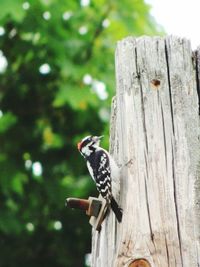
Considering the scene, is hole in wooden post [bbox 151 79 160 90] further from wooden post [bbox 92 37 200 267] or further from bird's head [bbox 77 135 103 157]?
bird's head [bbox 77 135 103 157]

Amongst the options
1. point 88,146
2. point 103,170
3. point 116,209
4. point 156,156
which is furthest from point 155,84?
point 88,146

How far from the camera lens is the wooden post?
366cm

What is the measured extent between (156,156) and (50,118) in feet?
13.5

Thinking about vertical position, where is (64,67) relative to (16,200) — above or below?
above

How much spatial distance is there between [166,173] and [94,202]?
0.54 metres

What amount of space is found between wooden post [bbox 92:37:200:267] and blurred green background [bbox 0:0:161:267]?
3.33m

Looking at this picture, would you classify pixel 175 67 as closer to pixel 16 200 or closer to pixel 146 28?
pixel 146 28

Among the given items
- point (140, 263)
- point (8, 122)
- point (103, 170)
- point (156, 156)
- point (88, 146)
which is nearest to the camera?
point (140, 263)

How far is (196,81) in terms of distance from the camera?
13.0 ft

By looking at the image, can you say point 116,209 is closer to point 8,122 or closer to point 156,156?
point 156,156

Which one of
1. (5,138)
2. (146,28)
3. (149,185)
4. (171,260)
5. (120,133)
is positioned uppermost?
(146,28)

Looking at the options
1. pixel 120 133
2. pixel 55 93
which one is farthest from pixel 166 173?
pixel 55 93

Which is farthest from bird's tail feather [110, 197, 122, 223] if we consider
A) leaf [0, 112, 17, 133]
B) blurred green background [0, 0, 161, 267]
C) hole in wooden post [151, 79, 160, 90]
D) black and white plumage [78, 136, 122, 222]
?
leaf [0, 112, 17, 133]

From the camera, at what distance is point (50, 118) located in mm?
7855
